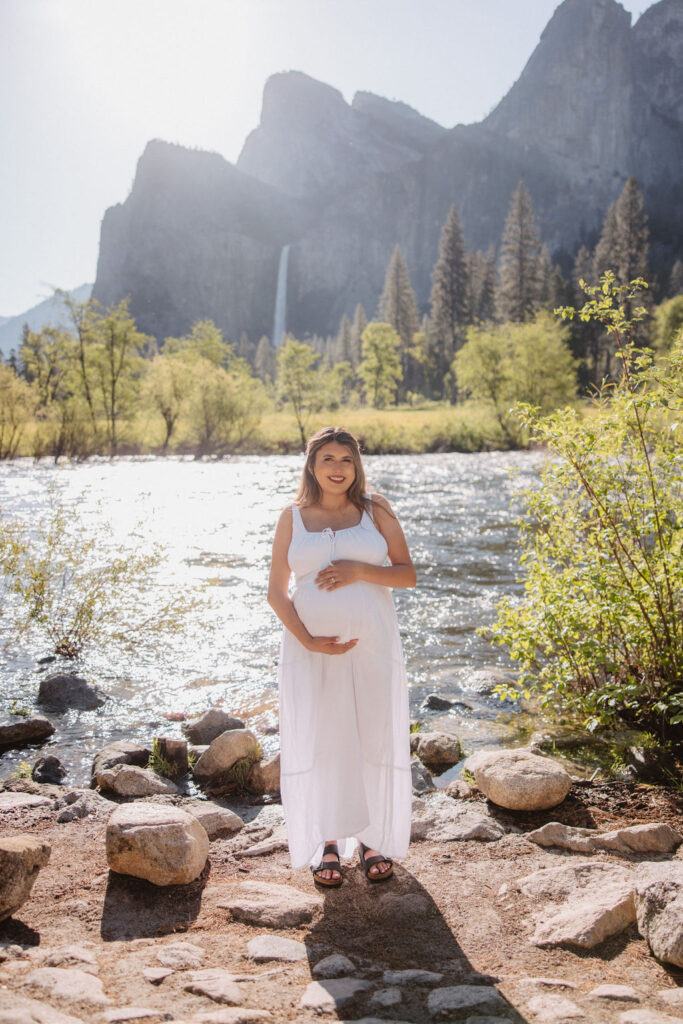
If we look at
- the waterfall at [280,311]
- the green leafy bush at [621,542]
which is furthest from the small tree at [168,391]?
the waterfall at [280,311]

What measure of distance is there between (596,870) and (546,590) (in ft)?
9.86

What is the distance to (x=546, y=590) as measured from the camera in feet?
22.5

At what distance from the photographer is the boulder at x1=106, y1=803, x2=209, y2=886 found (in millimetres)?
4141

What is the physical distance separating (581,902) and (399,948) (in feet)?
3.33

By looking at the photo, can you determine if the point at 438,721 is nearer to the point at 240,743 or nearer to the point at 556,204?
the point at 240,743

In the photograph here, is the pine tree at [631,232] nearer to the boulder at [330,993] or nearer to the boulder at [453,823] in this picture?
the boulder at [453,823]

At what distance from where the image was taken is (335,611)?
409cm

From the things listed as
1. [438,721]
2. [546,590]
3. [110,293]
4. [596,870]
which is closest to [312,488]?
[596,870]

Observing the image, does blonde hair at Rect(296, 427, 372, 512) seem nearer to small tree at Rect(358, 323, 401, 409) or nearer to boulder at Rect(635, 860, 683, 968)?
boulder at Rect(635, 860, 683, 968)

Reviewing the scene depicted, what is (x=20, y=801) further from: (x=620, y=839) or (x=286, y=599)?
(x=620, y=839)

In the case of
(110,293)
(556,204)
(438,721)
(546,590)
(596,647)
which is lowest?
(438,721)

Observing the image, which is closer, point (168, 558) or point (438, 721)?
point (438, 721)

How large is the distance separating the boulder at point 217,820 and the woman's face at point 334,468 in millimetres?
2822

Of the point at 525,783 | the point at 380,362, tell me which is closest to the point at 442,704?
the point at 525,783
